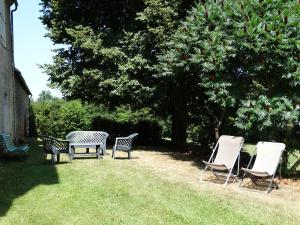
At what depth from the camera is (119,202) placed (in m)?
7.82

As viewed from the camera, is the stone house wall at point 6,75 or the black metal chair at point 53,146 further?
the stone house wall at point 6,75

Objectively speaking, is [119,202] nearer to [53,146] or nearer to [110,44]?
[53,146]

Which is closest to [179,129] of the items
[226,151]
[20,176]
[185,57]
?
[185,57]

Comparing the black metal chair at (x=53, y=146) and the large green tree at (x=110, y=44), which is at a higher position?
the large green tree at (x=110, y=44)

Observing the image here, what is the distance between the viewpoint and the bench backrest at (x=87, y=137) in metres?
14.3

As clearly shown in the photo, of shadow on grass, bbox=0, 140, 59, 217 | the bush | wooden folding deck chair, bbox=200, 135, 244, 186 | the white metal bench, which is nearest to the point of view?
shadow on grass, bbox=0, 140, 59, 217

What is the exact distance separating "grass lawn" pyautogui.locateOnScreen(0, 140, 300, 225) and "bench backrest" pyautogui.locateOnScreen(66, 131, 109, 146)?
10.4ft

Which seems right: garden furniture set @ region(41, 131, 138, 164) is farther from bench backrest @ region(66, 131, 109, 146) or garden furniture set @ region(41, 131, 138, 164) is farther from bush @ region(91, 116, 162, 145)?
bush @ region(91, 116, 162, 145)

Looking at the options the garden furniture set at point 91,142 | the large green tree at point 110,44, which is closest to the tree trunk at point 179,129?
the large green tree at point 110,44

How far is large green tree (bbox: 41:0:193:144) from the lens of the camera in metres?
16.5

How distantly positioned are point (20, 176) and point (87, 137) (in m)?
4.17

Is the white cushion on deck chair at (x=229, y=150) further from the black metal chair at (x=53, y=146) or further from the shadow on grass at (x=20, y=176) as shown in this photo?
the black metal chair at (x=53, y=146)

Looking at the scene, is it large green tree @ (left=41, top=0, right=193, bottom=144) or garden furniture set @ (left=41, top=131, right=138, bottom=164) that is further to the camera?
large green tree @ (left=41, top=0, right=193, bottom=144)

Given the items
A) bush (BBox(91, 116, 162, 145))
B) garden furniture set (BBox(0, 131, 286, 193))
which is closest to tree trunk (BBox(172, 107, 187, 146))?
bush (BBox(91, 116, 162, 145))
